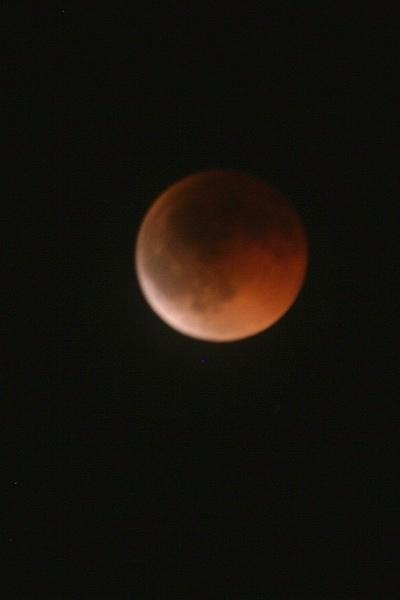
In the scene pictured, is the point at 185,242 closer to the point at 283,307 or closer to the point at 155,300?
the point at 155,300

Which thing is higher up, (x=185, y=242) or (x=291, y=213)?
(x=291, y=213)

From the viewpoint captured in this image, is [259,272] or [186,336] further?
[186,336]

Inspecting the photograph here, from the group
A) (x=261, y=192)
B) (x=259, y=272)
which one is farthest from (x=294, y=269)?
(x=261, y=192)

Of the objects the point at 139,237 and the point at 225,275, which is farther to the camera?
the point at 139,237

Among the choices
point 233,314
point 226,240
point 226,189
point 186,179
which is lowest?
point 233,314

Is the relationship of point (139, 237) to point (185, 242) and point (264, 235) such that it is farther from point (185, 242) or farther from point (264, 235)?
point (264, 235)

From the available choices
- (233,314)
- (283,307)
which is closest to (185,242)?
(233,314)
